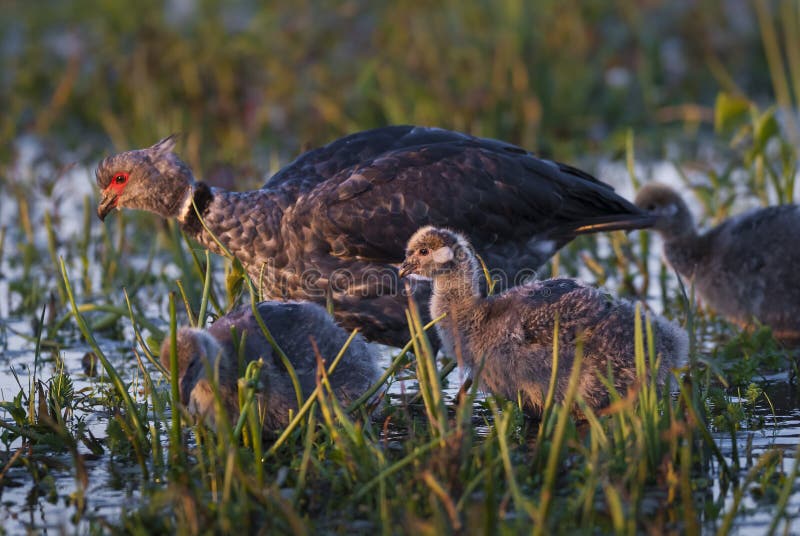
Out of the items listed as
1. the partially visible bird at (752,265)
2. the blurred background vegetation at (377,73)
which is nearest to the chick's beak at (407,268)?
the partially visible bird at (752,265)

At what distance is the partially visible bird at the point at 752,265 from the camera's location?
5762mm

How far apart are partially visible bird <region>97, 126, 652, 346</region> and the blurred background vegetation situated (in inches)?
117

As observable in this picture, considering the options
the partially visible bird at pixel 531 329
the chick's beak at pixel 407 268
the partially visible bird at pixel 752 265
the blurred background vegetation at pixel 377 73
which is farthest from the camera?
the blurred background vegetation at pixel 377 73

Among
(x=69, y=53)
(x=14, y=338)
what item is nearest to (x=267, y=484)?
(x=14, y=338)

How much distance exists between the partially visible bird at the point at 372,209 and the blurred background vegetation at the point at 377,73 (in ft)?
9.74

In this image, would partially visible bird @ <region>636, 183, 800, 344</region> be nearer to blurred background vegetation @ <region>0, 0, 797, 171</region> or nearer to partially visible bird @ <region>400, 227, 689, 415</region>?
partially visible bird @ <region>400, 227, 689, 415</region>

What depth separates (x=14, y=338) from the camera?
5980 millimetres

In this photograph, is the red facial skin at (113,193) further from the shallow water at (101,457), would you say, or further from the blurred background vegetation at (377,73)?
the blurred background vegetation at (377,73)

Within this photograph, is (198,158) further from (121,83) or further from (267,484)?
(267,484)

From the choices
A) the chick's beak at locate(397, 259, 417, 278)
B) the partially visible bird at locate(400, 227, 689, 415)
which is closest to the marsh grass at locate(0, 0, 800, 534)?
the partially visible bird at locate(400, 227, 689, 415)

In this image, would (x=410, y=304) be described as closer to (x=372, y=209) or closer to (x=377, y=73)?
(x=372, y=209)

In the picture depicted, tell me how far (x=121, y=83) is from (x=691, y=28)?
5.13 m

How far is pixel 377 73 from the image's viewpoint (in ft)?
32.3

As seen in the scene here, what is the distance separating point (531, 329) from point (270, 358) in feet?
3.03
